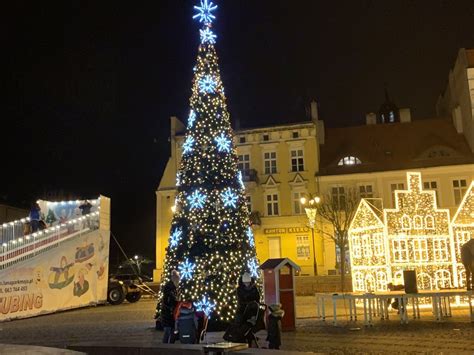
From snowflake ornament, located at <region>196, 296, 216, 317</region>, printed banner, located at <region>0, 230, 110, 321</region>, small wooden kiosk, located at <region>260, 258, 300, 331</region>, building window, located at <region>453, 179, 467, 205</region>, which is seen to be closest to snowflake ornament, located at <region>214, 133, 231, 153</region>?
small wooden kiosk, located at <region>260, 258, 300, 331</region>

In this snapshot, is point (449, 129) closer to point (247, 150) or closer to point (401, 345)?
point (247, 150)

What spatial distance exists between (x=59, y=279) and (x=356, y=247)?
13.1 metres

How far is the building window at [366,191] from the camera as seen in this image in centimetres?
4116

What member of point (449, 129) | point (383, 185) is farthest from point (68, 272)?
point (449, 129)

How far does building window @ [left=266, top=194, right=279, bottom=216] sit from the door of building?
2.08 meters

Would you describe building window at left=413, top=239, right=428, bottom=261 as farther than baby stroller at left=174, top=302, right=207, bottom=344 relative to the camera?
Yes

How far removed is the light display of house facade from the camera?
20031mm

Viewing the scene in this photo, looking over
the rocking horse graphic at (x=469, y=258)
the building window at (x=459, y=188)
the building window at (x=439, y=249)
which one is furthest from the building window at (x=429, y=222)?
the building window at (x=459, y=188)

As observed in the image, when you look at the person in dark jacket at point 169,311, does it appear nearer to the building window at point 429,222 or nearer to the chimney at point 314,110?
the building window at point 429,222

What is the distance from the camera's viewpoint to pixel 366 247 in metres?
21.3

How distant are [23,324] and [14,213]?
85.1 ft

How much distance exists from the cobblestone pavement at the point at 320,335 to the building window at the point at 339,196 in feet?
70.7

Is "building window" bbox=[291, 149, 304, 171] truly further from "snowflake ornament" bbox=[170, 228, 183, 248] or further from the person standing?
"snowflake ornament" bbox=[170, 228, 183, 248]

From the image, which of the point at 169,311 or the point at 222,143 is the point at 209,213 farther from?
the point at 169,311
